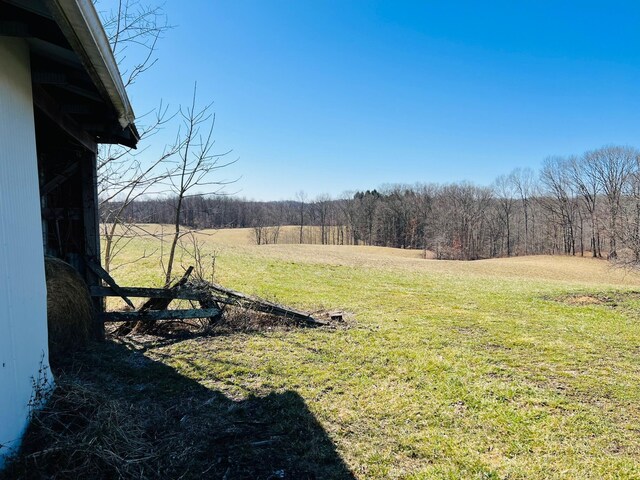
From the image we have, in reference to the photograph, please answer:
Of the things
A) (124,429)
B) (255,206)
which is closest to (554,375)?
(124,429)

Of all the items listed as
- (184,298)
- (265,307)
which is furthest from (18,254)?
(265,307)

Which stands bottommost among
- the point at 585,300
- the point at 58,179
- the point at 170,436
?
the point at 585,300

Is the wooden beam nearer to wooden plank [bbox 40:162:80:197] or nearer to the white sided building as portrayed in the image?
the white sided building

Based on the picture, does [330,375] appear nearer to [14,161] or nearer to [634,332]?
[14,161]

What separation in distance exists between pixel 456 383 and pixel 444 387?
223mm

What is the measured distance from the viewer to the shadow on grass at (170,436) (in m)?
2.46

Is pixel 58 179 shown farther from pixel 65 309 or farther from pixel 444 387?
pixel 444 387

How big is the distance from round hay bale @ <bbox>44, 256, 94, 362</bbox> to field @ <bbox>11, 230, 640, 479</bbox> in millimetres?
902

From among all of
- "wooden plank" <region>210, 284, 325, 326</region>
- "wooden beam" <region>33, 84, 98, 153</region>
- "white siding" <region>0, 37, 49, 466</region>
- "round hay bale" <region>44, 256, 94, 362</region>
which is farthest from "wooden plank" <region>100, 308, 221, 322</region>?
"white siding" <region>0, 37, 49, 466</region>

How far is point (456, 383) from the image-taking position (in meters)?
4.59

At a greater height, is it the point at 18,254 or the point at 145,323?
the point at 18,254

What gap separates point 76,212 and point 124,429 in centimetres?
434

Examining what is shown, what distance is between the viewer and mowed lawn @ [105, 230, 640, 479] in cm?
312

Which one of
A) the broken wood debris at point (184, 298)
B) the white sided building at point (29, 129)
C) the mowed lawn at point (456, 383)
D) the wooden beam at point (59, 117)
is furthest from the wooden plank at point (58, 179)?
the mowed lawn at point (456, 383)
